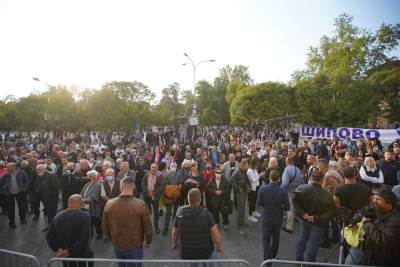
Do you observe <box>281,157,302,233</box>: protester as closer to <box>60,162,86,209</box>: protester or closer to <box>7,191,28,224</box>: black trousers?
<box>60,162,86,209</box>: protester

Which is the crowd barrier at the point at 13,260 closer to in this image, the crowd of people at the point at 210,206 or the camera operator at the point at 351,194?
the crowd of people at the point at 210,206

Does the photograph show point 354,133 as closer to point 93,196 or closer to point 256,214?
point 256,214

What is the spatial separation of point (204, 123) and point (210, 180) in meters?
52.5

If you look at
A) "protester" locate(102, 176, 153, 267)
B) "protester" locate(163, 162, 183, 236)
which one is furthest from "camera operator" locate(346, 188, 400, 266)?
"protester" locate(163, 162, 183, 236)

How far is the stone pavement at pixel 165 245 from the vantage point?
5363 millimetres

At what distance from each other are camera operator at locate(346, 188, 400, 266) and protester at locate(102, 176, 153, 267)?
9.48 ft

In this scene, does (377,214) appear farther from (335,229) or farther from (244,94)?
(244,94)

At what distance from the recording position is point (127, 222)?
12.3 ft

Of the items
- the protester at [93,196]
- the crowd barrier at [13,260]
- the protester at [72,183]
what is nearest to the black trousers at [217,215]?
the protester at [93,196]

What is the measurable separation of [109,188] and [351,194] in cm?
517

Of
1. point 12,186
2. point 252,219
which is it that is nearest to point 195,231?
point 252,219

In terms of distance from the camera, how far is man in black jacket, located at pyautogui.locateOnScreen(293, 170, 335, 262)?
170 inches

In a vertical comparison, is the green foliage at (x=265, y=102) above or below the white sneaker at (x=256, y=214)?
above

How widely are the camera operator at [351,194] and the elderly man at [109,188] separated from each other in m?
4.80
